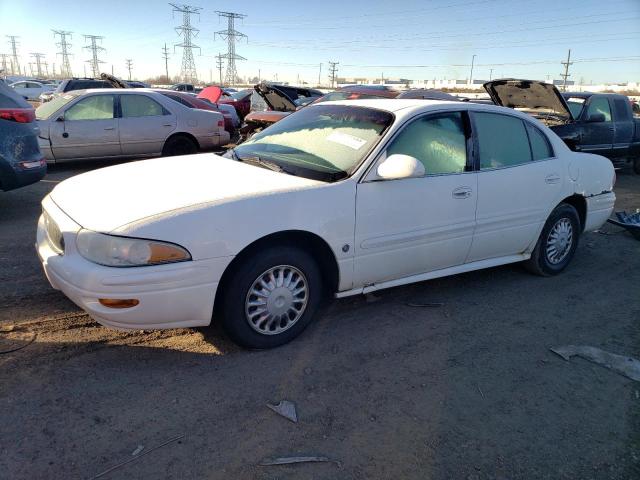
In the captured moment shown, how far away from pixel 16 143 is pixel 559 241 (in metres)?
5.85

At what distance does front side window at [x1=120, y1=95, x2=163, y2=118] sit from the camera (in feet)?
30.6

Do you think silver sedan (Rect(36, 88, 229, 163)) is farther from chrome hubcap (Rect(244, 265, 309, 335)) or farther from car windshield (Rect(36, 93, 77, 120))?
chrome hubcap (Rect(244, 265, 309, 335))

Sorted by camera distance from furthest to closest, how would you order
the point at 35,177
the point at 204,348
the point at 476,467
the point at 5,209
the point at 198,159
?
the point at 5,209
the point at 35,177
the point at 198,159
the point at 204,348
the point at 476,467

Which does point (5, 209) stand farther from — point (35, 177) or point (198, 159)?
point (198, 159)

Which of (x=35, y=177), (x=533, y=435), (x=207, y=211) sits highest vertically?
(x=207, y=211)

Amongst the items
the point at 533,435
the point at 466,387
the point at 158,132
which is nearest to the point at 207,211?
the point at 466,387

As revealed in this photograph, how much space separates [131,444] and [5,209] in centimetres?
523

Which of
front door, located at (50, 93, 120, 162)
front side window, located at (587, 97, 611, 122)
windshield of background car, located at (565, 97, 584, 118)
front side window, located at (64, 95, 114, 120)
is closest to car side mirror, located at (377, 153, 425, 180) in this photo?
front door, located at (50, 93, 120, 162)

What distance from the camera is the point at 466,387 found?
3012mm

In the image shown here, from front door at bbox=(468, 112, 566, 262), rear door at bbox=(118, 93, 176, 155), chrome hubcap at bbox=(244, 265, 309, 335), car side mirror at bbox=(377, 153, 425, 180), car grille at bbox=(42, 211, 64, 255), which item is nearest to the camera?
car grille at bbox=(42, 211, 64, 255)

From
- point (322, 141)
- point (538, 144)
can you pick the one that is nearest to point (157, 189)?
point (322, 141)

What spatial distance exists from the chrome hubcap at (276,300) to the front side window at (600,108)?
28.9 feet

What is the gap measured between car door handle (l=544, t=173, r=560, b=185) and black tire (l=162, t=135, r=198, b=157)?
7150 millimetres

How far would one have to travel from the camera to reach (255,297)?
3.16 metres
